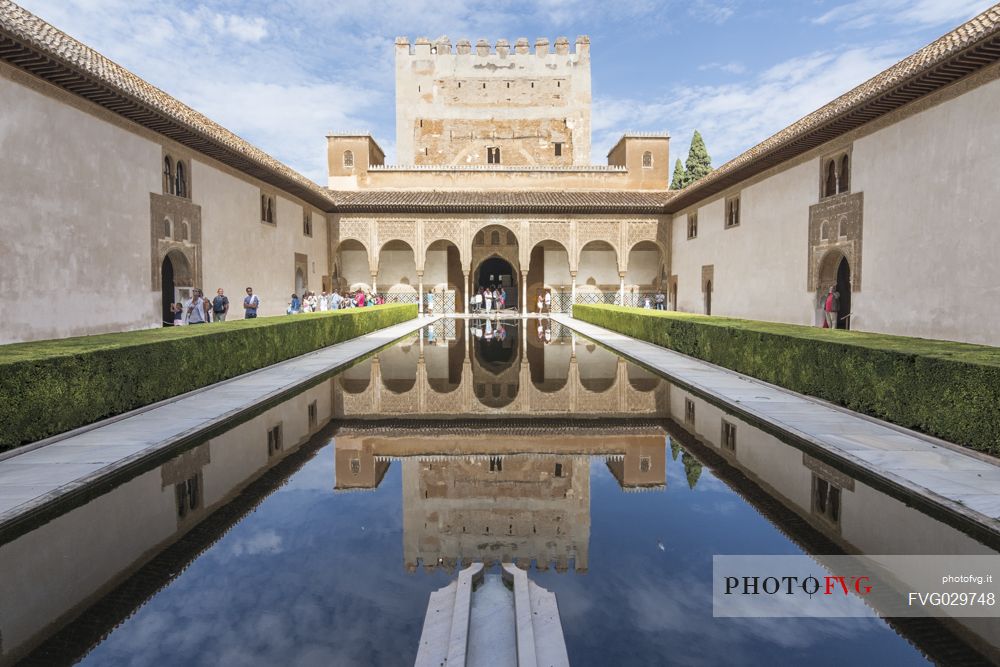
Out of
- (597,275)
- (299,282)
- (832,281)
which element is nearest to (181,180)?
(299,282)

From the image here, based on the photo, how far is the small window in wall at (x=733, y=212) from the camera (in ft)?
61.6

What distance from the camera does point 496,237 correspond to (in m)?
28.5

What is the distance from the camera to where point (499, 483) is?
13.5 feet

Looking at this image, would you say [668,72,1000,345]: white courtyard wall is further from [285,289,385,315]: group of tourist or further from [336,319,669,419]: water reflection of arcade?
[285,289,385,315]: group of tourist

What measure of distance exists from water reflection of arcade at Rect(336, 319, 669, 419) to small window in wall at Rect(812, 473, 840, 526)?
2.40 metres

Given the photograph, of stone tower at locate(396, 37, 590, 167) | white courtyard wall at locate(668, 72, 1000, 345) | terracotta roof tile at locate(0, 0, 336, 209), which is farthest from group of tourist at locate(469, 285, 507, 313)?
white courtyard wall at locate(668, 72, 1000, 345)

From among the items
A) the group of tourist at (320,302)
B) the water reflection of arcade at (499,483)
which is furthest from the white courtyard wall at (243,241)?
the water reflection of arcade at (499,483)

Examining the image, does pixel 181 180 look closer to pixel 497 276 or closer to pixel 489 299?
pixel 489 299

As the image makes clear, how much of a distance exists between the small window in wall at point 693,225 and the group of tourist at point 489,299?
10.5 metres

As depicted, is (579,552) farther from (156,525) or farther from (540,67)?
(540,67)

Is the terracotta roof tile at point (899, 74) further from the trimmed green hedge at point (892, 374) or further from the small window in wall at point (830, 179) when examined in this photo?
the trimmed green hedge at point (892, 374)

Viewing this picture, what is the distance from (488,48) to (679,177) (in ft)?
56.2

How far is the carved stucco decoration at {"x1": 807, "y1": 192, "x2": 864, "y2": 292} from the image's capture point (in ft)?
40.9

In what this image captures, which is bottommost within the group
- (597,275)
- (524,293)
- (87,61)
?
(524,293)
